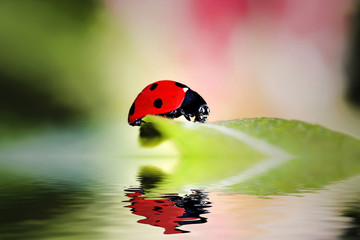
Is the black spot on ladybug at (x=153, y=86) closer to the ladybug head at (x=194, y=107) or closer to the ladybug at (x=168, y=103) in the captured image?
the ladybug at (x=168, y=103)

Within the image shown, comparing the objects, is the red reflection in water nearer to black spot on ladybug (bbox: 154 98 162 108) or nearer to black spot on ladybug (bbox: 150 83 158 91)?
black spot on ladybug (bbox: 154 98 162 108)

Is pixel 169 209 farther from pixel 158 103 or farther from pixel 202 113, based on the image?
pixel 202 113

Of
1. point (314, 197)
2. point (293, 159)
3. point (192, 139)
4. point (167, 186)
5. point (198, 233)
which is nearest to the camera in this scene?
point (198, 233)

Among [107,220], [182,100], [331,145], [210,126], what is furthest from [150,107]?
[107,220]

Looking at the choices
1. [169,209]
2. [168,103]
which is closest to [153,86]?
[168,103]

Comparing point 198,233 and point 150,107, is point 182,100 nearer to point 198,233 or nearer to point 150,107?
point 150,107

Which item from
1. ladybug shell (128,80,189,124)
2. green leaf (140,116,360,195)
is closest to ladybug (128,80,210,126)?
ladybug shell (128,80,189,124)
